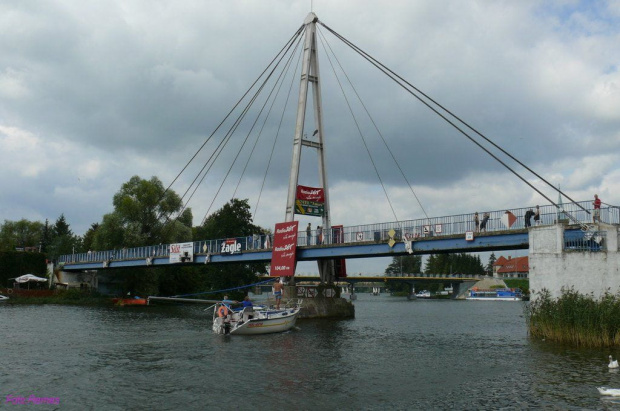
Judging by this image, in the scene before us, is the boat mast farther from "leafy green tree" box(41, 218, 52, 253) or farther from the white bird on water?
"leafy green tree" box(41, 218, 52, 253)

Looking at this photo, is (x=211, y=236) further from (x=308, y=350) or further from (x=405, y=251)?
(x=308, y=350)

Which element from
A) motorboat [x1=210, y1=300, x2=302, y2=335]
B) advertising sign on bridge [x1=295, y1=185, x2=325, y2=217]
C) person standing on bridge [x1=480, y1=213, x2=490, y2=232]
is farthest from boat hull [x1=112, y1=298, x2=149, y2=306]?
person standing on bridge [x1=480, y1=213, x2=490, y2=232]

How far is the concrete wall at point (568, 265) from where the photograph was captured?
27.9 m

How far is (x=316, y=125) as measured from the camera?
2286 inches

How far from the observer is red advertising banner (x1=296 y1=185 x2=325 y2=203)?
5450cm

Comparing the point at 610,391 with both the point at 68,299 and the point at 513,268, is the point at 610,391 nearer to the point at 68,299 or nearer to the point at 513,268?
the point at 68,299

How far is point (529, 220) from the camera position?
36625 mm

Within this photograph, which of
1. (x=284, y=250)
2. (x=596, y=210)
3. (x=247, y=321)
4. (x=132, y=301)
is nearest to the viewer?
(x=596, y=210)

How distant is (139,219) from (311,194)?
41291 mm

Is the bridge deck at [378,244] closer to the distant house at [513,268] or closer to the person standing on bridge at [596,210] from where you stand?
the person standing on bridge at [596,210]

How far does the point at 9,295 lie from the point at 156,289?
20525mm

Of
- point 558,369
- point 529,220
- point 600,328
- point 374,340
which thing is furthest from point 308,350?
point 529,220

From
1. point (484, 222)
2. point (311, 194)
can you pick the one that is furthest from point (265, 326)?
point (311, 194)

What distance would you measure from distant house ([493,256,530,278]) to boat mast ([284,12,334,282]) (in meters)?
134
